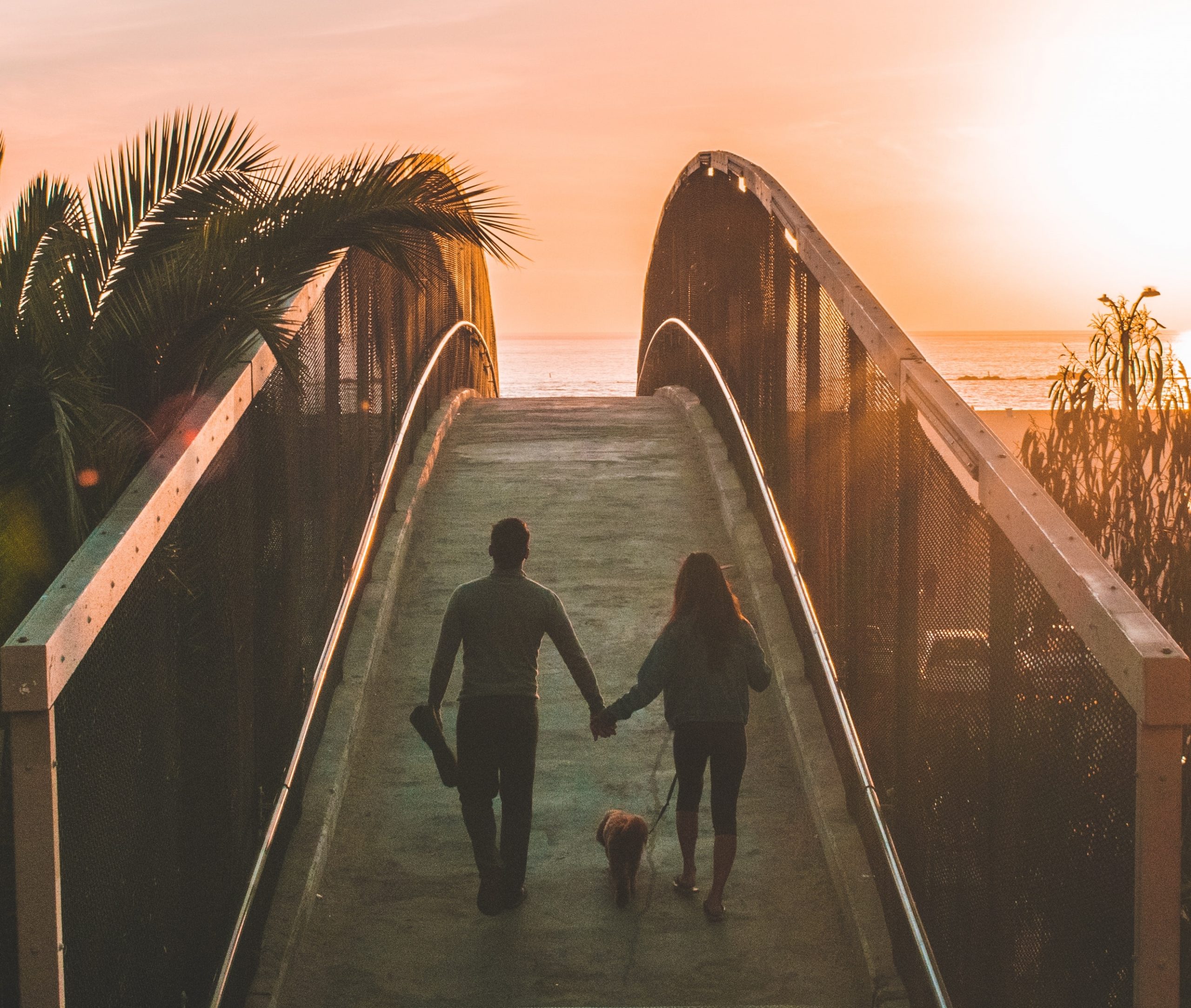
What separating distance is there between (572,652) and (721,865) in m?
1.03

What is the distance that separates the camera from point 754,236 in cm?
1009

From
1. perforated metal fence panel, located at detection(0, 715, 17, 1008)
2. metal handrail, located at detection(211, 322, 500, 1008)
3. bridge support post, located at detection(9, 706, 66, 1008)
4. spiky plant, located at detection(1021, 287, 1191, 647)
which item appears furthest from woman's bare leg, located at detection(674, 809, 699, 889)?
spiky plant, located at detection(1021, 287, 1191, 647)

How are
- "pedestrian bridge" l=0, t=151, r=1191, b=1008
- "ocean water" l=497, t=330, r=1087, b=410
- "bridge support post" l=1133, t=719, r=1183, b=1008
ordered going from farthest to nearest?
"ocean water" l=497, t=330, r=1087, b=410, "pedestrian bridge" l=0, t=151, r=1191, b=1008, "bridge support post" l=1133, t=719, r=1183, b=1008

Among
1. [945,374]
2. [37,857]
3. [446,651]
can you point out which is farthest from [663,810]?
[945,374]

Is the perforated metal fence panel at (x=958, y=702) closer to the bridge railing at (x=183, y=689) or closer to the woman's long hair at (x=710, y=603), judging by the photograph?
the woman's long hair at (x=710, y=603)

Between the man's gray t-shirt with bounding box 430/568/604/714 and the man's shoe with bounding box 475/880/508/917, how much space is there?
0.75 m

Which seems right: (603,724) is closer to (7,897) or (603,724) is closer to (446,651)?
(446,651)

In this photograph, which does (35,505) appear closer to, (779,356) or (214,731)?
(214,731)

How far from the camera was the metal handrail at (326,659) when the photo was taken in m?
4.65

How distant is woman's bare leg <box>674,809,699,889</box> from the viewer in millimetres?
5703

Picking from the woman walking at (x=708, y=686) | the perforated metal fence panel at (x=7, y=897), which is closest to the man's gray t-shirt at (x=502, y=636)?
the woman walking at (x=708, y=686)

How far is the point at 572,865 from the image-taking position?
609 cm

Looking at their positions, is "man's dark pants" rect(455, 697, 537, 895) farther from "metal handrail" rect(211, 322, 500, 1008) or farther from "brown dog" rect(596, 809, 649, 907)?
"metal handrail" rect(211, 322, 500, 1008)

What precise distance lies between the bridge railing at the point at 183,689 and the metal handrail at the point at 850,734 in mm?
2240
